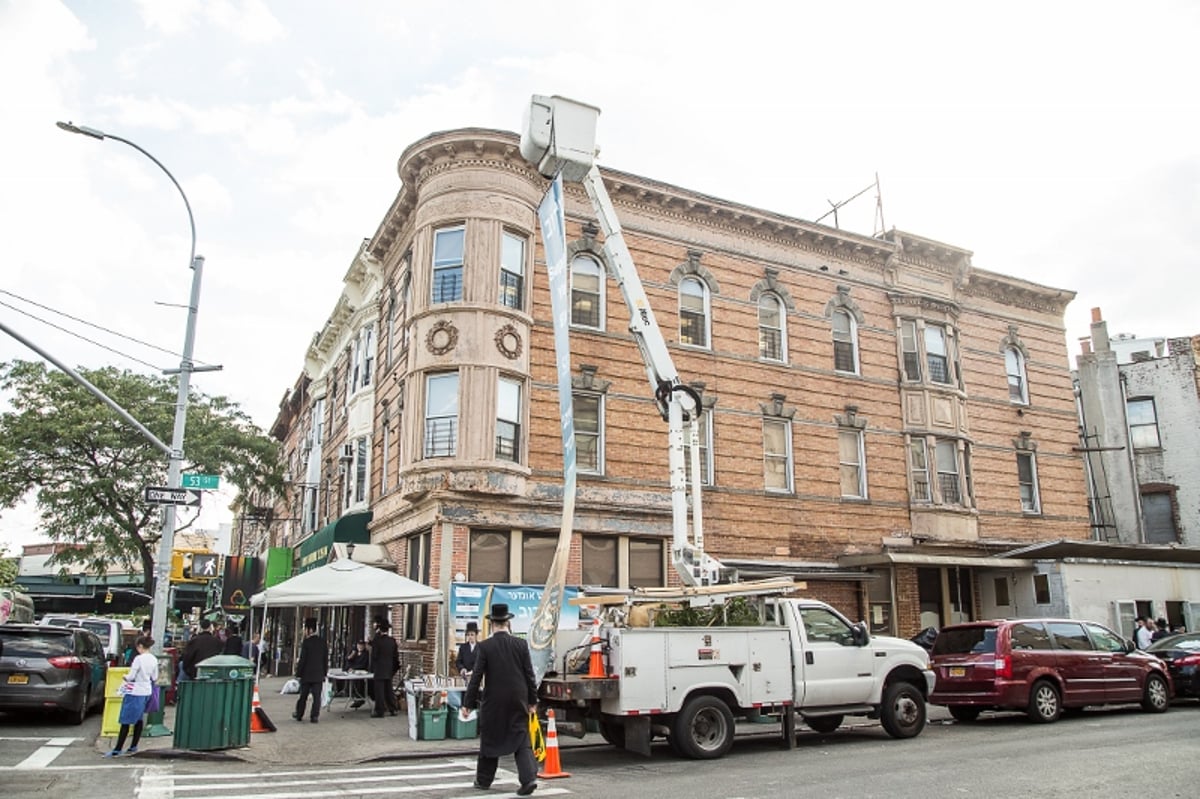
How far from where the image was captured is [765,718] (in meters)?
12.3

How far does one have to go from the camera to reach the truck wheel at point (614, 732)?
1136 centimetres

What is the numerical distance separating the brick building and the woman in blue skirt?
6471mm

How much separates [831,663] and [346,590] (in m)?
8.31

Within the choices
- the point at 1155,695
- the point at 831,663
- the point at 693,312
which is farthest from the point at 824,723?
the point at 693,312

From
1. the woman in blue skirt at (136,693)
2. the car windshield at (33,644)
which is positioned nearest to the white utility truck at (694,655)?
the woman in blue skirt at (136,693)

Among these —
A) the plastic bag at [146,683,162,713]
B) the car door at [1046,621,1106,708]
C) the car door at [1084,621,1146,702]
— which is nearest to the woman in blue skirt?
the plastic bag at [146,683,162,713]

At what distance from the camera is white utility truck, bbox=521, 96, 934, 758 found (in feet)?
35.8

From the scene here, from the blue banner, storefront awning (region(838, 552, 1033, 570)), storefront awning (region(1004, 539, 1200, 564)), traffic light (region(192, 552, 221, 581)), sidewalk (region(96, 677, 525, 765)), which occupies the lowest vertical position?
sidewalk (region(96, 677, 525, 765))

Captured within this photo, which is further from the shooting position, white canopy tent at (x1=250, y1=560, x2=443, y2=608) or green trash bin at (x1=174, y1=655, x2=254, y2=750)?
white canopy tent at (x1=250, y1=560, x2=443, y2=608)

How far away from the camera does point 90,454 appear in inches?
1208

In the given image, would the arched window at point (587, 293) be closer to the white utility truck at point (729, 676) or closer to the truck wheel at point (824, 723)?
the white utility truck at point (729, 676)

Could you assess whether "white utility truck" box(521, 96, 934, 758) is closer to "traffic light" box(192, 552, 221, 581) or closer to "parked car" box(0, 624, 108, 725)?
"parked car" box(0, 624, 108, 725)

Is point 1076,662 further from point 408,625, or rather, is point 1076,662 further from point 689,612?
point 408,625

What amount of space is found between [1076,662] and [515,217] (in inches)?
544
